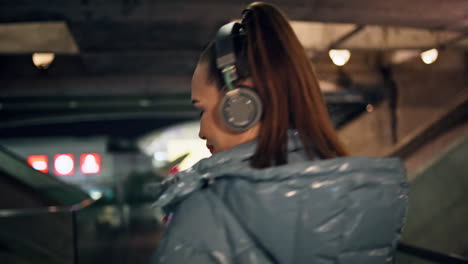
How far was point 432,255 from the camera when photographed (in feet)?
11.6

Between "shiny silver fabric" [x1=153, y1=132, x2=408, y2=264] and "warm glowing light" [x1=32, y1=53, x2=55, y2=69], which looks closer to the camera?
"shiny silver fabric" [x1=153, y1=132, x2=408, y2=264]

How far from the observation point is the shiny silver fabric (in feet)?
3.12

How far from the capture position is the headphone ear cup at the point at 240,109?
1.09 m

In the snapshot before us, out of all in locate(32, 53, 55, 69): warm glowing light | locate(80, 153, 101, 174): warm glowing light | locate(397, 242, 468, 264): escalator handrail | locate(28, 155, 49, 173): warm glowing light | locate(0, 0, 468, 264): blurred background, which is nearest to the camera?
locate(397, 242, 468, 264): escalator handrail

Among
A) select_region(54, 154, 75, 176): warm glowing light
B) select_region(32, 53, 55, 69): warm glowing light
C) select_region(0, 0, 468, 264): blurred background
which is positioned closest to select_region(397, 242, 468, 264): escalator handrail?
select_region(0, 0, 468, 264): blurred background

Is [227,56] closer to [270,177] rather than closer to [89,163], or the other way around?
[270,177]

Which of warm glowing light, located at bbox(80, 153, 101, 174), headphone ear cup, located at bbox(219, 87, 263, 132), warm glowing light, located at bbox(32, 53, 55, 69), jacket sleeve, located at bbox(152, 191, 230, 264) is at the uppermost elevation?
warm glowing light, located at bbox(32, 53, 55, 69)

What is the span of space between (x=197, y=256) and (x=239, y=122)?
0.33 metres

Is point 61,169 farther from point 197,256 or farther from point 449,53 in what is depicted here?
point 197,256

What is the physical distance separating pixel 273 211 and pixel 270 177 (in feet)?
0.22

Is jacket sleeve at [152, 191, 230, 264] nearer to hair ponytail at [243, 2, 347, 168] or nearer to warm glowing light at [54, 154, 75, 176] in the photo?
hair ponytail at [243, 2, 347, 168]

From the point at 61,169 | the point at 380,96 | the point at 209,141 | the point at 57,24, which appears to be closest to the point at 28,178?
the point at 209,141

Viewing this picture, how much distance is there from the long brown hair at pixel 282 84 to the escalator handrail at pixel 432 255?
2491 mm

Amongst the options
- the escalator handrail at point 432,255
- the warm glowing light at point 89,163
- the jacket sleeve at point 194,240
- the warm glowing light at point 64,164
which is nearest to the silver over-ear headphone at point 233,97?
the jacket sleeve at point 194,240
